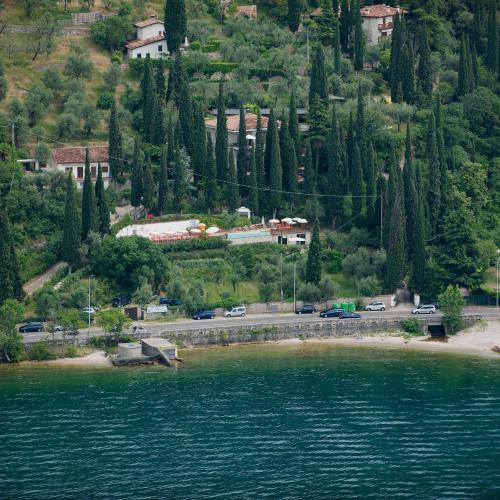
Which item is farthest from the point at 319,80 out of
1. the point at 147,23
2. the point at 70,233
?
the point at 70,233

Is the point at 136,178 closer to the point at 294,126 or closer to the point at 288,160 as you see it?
the point at 288,160

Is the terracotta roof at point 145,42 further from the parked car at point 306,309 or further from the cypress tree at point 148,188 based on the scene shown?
the parked car at point 306,309

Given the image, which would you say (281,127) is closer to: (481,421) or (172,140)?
(172,140)

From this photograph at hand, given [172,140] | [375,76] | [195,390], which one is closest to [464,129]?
[375,76]

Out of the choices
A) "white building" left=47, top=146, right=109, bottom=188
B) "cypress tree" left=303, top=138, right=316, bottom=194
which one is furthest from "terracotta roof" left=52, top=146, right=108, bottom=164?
"cypress tree" left=303, top=138, right=316, bottom=194

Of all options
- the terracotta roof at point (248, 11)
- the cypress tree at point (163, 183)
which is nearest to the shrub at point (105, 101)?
the cypress tree at point (163, 183)

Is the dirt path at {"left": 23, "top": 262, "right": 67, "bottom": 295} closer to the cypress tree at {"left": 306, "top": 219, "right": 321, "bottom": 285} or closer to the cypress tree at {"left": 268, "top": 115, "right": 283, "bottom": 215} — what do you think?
the cypress tree at {"left": 306, "top": 219, "right": 321, "bottom": 285}
